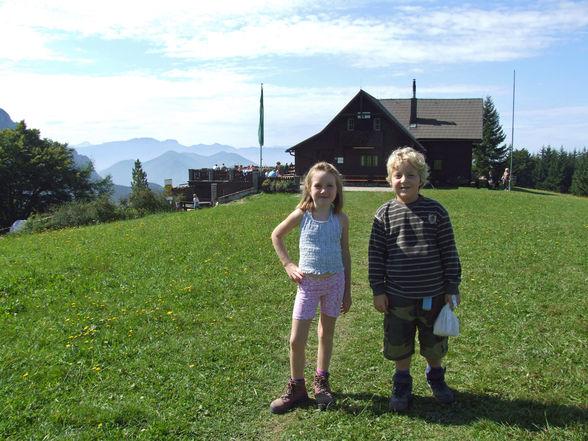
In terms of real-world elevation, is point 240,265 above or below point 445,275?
below

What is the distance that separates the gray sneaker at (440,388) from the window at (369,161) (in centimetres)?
3558

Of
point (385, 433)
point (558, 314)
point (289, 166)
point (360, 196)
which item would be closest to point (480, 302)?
point (558, 314)

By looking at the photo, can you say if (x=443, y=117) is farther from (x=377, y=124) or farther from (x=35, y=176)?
(x=35, y=176)

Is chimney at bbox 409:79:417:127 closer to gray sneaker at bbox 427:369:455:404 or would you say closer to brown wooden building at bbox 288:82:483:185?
brown wooden building at bbox 288:82:483:185

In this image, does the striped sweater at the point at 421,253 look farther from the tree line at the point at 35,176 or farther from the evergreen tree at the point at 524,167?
the evergreen tree at the point at 524,167

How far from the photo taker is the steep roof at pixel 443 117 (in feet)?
128

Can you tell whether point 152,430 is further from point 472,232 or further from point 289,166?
point 289,166

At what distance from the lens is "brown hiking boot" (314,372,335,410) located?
3.84 m

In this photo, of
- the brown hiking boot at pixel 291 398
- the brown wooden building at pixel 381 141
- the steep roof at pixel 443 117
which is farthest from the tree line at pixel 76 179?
the brown hiking boot at pixel 291 398

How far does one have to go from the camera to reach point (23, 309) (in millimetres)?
6438

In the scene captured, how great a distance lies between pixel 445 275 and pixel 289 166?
4106 cm

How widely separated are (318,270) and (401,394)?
4.18ft

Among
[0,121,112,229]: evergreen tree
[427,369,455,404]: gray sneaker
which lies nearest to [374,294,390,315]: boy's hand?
[427,369,455,404]: gray sneaker

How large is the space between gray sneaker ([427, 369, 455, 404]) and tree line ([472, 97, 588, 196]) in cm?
7287
